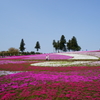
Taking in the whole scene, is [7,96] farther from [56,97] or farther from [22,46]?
[22,46]

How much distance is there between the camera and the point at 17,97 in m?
6.95

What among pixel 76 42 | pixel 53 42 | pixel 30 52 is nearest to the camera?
pixel 30 52

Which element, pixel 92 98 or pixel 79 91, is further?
pixel 79 91

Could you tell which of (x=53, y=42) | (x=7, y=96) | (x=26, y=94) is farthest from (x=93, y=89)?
(x=53, y=42)

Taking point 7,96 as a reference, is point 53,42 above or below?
above

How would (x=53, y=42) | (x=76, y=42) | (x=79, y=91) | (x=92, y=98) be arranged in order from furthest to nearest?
(x=53, y=42), (x=76, y=42), (x=79, y=91), (x=92, y=98)

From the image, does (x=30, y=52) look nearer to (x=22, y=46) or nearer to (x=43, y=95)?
(x=22, y=46)

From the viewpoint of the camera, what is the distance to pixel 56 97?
6777mm

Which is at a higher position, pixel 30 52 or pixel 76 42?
pixel 76 42

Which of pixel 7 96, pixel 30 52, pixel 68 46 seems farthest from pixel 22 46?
pixel 7 96

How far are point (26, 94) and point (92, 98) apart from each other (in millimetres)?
3930

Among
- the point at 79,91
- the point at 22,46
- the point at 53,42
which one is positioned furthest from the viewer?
the point at 53,42

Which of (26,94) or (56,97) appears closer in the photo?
(56,97)

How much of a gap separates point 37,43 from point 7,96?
296 feet
